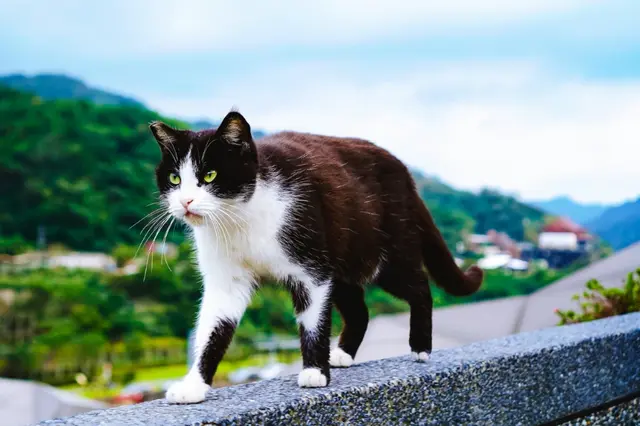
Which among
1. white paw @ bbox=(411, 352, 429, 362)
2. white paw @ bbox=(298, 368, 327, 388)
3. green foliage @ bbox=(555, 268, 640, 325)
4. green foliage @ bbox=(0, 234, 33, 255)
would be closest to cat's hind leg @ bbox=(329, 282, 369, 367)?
white paw @ bbox=(411, 352, 429, 362)

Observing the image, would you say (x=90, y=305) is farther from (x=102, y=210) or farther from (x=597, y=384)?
(x=597, y=384)

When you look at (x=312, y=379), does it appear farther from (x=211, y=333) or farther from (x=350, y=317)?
(x=350, y=317)

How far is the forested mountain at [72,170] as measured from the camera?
17953 millimetres

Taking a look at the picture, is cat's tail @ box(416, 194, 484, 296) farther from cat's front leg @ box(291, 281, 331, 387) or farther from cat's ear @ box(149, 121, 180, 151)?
cat's ear @ box(149, 121, 180, 151)

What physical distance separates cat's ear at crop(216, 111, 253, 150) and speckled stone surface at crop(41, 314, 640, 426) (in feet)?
1.82

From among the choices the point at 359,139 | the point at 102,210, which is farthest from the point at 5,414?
the point at 102,210

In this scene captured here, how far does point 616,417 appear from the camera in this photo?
7.84ft

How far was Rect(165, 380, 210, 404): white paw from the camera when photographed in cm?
151

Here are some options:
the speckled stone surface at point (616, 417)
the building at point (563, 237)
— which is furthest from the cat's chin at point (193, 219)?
the building at point (563, 237)

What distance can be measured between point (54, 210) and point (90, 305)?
2.74m

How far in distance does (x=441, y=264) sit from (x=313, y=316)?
26.2 inches

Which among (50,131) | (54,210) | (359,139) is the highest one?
(359,139)

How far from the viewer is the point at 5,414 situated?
6277 mm

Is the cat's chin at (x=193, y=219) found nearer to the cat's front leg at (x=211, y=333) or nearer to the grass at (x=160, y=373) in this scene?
the cat's front leg at (x=211, y=333)
